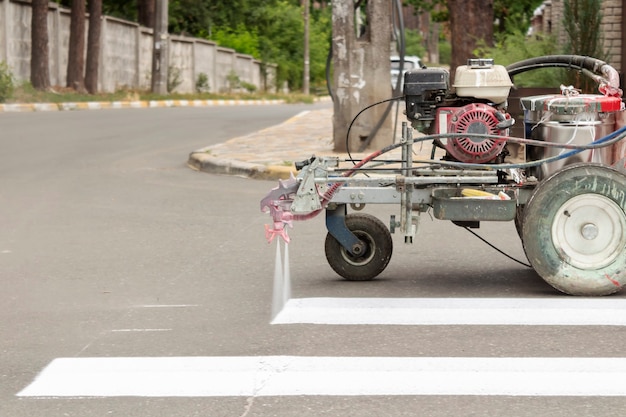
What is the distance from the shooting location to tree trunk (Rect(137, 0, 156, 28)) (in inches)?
1780

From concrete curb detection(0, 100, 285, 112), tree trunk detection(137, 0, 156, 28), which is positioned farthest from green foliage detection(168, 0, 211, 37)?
concrete curb detection(0, 100, 285, 112)

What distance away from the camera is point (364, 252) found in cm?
671

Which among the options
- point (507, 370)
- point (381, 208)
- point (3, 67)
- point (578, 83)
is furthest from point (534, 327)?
point (3, 67)

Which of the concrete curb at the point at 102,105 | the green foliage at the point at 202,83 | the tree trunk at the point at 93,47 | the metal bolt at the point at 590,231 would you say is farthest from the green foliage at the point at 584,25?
the green foliage at the point at 202,83

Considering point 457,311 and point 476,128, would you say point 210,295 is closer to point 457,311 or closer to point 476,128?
point 457,311

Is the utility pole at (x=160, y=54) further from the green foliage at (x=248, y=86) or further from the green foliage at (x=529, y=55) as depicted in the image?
the green foliage at (x=529, y=55)

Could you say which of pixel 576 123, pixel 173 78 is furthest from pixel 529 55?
pixel 173 78

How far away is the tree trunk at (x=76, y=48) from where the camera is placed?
113ft

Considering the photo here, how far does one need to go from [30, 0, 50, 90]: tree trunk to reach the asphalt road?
21145 mm

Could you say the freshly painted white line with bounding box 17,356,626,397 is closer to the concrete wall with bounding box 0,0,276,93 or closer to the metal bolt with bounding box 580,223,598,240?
the metal bolt with bounding box 580,223,598,240

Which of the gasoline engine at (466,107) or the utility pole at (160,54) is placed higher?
the utility pole at (160,54)

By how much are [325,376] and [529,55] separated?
40.3 feet

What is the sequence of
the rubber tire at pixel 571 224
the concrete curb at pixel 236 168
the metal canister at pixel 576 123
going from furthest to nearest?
the concrete curb at pixel 236 168, the metal canister at pixel 576 123, the rubber tire at pixel 571 224

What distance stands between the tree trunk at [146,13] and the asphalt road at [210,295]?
34024mm
